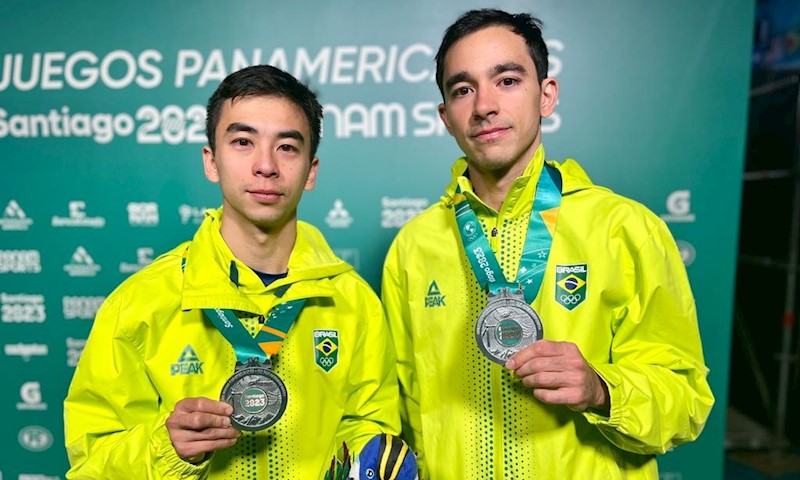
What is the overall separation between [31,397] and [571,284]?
285 cm

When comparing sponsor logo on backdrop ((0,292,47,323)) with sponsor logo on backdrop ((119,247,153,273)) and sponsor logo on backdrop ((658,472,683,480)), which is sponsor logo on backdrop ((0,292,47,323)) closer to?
sponsor logo on backdrop ((119,247,153,273))

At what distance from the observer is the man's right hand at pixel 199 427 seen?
1.12 m

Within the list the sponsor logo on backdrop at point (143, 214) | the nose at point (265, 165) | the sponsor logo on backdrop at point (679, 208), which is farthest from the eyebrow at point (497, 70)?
the sponsor logo on backdrop at point (143, 214)

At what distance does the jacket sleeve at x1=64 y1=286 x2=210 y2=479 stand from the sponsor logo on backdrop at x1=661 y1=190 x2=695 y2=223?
2242 mm

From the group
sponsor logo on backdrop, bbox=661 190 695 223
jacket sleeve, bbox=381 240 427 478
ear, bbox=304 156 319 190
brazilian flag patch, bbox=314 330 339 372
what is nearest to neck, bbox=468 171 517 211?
jacket sleeve, bbox=381 240 427 478

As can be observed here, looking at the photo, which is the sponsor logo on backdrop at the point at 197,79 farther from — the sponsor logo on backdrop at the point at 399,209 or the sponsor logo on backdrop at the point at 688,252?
the sponsor logo on backdrop at the point at 688,252

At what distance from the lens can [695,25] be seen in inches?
92.8

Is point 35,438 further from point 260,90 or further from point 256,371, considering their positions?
point 260,90

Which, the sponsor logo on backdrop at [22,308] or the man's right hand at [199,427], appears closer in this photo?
the man's right hand at [199,427]

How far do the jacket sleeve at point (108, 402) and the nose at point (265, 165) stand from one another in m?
0.52

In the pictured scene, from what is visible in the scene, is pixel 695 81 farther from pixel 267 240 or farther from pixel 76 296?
pixel 76 296

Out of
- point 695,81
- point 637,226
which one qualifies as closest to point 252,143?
point 637,226

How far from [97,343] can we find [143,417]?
0.24 metres

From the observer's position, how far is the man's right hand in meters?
1.12
